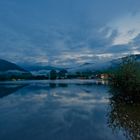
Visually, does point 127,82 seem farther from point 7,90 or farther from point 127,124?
point 7,90

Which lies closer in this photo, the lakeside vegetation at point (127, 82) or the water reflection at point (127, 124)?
the water reflection at point (127, 124)

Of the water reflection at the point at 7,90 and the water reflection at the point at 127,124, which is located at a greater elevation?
the water reflection at the point at 7,90

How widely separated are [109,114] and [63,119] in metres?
3.96

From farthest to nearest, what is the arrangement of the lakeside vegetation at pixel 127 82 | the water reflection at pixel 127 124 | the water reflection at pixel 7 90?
the water reflection at pixel 7 90 → the lakeside vegetation at pixel 127 82 → the water reflection at pixel 127 124

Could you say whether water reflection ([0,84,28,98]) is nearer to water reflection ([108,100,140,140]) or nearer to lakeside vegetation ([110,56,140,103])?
lakeside vegetation ([110,56,140,103])

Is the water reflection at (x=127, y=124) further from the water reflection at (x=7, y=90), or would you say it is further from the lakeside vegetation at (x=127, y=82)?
the water reflection at (x=7, y=90)

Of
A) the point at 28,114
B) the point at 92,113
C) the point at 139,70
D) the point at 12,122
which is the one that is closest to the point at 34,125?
the point at 12,122

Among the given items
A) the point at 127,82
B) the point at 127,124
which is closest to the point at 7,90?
the point at 127,82

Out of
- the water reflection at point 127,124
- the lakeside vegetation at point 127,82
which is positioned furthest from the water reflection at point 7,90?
the water reflection at point 127,124

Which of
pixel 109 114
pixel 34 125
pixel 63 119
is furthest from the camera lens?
pixel 109 114

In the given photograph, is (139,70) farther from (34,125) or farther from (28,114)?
(34,125)

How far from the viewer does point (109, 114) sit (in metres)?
22.2

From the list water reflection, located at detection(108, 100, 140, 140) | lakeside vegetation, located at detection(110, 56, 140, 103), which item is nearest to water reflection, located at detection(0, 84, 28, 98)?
lakeside vegetation, located at detection(110, 56, 140, 103)

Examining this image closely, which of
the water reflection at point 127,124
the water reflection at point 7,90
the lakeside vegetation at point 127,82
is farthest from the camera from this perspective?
the water reflection at point 7,90
